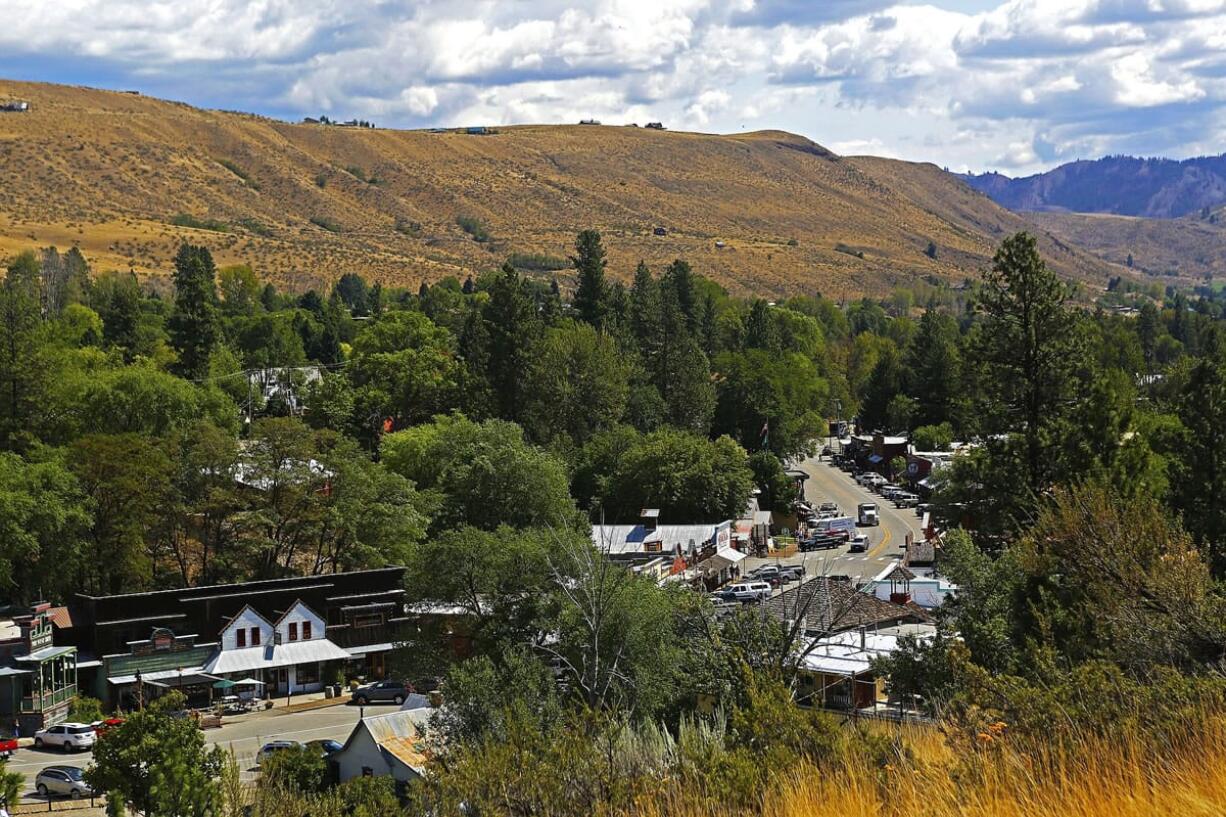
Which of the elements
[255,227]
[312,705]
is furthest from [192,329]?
[255,227]

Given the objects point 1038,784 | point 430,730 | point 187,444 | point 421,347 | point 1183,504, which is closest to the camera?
point 1038,784

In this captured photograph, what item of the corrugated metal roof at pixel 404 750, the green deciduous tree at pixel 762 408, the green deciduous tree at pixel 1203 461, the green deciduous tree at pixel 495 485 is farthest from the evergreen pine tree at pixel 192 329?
the green deciduous tree at pixel 1203 461

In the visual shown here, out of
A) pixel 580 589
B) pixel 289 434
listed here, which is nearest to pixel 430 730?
pixel 580 589

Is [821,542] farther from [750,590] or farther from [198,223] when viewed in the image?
[198,223]

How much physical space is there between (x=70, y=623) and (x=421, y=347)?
121 feet

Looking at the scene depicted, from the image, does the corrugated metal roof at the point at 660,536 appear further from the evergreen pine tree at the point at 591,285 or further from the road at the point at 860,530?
the evergreen pine tree at the point at 591,285

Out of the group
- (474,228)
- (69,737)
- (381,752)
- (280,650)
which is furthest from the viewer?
(474,228)

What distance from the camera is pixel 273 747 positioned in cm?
2830

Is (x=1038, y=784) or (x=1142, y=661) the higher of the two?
(x=1038, y=784)

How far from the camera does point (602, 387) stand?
62906 mm

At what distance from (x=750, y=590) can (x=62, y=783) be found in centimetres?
2343

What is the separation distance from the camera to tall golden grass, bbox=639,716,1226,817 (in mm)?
6926

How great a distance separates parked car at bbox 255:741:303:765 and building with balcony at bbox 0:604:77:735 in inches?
→ 300

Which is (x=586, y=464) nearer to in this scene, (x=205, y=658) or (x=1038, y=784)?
(x=205, y=658)
